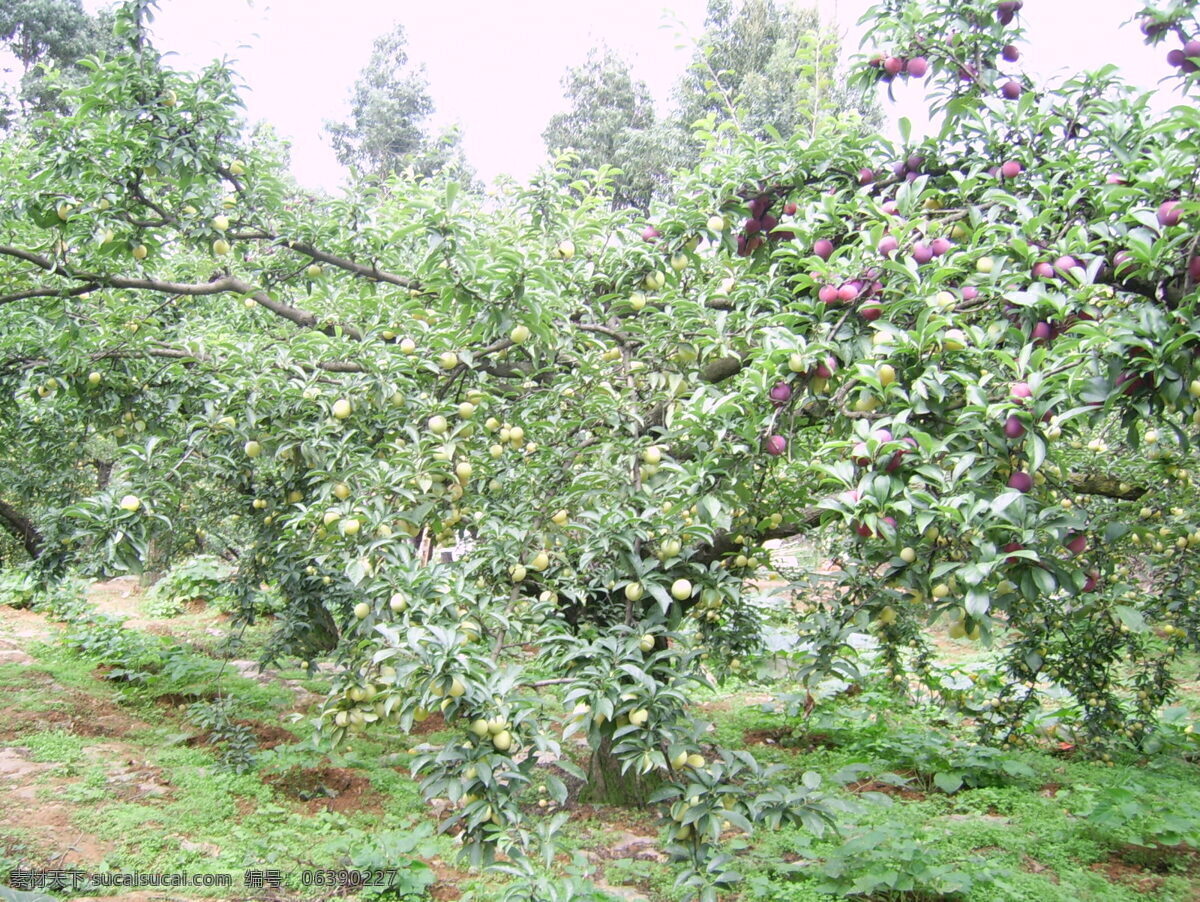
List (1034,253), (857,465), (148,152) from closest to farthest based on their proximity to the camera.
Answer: (857,465) → (1034,253) → (148,152)

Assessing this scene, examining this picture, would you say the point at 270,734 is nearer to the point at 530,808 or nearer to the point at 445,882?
the point at 530,808

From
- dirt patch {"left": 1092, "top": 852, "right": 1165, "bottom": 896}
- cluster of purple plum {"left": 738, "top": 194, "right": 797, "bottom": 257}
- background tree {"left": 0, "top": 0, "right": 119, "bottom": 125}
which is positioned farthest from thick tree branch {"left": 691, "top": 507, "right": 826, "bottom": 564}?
background tree {"left": 0, "top": 0, "right": 119, "bottom": 125}

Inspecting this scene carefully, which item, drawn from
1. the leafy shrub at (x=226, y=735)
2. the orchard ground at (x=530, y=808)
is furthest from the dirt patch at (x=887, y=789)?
the leafy shrub at (x=226, y=735)

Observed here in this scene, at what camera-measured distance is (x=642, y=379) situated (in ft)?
8.98

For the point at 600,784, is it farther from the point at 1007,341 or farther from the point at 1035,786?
the point at 1007,341

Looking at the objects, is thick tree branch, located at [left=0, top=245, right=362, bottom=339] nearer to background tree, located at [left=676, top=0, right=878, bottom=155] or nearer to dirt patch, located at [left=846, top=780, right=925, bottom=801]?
dirt patch, located at [left=846, top=780, right=925, bottom=801]

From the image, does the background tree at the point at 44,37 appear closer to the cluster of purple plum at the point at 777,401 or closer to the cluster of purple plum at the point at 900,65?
the cluster of purple plum at the point at 900,65

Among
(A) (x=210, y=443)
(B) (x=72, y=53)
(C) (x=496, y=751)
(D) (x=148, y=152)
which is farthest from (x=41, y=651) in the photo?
(B) (x=72, y=53)

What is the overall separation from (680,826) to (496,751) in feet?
2.06

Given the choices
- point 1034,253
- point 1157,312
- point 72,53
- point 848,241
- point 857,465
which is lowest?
point 857,465

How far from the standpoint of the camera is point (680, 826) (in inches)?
89.7

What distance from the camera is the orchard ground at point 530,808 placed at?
3.29 metres

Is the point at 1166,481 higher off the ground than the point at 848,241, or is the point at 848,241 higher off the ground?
the point at 848,241

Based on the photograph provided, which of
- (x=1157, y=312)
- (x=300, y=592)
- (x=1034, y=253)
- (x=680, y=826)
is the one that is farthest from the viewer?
(x=300, y=592)
